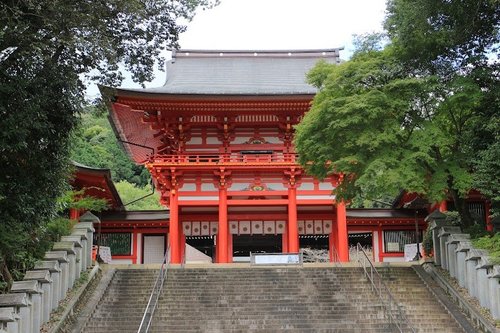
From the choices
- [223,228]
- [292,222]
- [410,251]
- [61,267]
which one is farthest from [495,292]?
[410,251]

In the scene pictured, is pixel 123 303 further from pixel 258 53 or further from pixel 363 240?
pixel 258 53

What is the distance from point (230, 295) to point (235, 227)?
8.08 m

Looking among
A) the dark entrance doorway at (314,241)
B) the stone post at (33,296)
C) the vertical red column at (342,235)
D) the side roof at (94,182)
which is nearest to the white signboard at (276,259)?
the vertical red column at (342,235)

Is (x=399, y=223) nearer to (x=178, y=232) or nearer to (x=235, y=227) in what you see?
(x=235, y=227)

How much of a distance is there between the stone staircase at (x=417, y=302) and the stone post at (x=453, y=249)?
0.79 m

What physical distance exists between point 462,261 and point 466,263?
0.92 feet

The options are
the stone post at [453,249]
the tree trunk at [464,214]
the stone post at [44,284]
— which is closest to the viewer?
the stone post at [44,284]

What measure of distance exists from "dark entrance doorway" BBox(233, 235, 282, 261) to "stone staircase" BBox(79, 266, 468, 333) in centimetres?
941

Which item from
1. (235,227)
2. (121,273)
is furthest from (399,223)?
(121,273)

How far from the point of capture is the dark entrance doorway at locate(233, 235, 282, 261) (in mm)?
25578

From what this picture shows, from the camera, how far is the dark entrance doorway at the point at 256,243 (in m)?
25.6

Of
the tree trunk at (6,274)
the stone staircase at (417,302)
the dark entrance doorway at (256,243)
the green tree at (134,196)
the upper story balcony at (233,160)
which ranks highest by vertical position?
the green tree at (134,196)

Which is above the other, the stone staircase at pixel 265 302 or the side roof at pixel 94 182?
the side roof at pixel 94 182

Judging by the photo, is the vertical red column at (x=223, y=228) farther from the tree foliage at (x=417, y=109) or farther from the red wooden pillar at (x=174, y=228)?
the tree foliage at (x=417, y=109)
